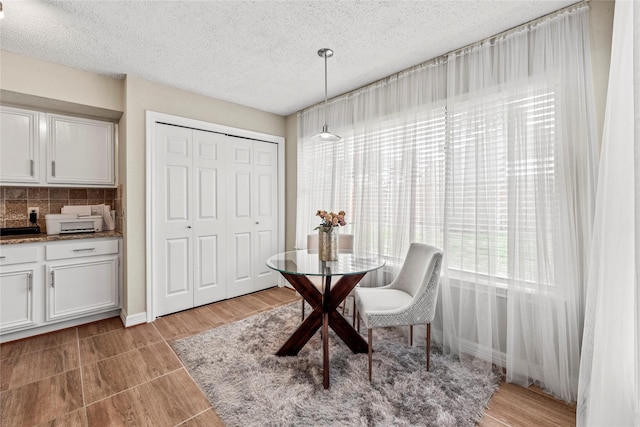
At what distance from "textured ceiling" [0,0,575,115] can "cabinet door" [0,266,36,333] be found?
1.96 meters

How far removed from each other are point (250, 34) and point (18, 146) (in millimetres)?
2605

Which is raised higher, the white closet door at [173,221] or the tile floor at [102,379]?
A: the white closet door at [173,221]

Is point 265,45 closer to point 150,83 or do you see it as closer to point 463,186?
point 150,83

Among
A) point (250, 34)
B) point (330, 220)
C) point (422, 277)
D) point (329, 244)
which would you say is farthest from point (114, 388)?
point (250, 34)

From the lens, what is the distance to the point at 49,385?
1948mm

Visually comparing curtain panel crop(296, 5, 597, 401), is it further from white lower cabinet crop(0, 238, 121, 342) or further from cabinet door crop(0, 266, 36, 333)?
cabinet door crop(0, 266, 36, 333)

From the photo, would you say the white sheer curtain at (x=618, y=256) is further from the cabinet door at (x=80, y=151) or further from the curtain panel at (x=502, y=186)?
the cabinet door at (x=80, y=151)

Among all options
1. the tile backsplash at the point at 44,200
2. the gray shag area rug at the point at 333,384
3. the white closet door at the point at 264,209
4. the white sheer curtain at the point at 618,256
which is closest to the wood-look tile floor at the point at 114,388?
the gray shag area rug at the point at 333,384

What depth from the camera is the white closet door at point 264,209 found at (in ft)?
13.1

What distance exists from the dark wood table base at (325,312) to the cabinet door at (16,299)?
7.78 ft

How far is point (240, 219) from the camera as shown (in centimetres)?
381

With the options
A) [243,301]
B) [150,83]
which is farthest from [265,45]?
[243,301]

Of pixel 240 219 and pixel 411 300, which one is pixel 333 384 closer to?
pixel 411 300

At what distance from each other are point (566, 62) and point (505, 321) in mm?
1853
